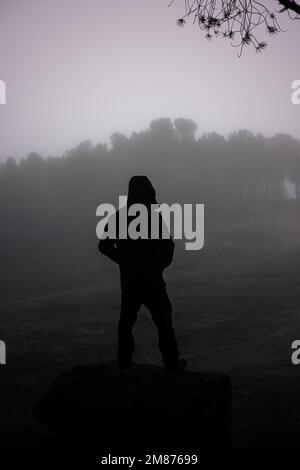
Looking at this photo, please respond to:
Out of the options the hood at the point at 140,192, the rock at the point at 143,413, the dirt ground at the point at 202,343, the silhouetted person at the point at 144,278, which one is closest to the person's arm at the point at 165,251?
the silhouetted person at the point at 144,278

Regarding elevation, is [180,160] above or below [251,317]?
above

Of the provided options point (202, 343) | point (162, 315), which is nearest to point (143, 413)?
point (162, 315)

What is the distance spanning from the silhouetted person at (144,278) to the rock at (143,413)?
14.6 inches

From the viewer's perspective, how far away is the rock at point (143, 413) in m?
3.51

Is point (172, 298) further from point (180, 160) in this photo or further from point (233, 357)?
point (180, 160)

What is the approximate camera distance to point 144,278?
411 cm

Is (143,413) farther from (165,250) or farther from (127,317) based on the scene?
(165,250)

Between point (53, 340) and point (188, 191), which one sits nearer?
point (53, 340)

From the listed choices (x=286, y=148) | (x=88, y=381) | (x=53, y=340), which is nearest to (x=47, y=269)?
(x=53, y=340)

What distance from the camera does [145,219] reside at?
4.17 meters

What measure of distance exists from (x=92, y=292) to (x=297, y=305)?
1051cm

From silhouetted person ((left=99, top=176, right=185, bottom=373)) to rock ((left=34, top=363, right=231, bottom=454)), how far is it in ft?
1.22

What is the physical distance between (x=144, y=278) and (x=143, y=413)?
4.15 ft

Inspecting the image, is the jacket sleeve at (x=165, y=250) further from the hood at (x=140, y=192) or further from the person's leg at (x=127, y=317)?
the person's leg at (x=127, y=317)
